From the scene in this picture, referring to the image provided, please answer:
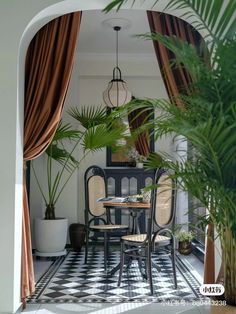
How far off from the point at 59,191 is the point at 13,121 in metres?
2.88

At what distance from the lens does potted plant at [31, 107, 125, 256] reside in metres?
4.16

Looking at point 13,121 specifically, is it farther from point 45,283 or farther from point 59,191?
point 59,191

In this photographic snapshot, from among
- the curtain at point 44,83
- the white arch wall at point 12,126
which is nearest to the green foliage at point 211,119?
the white arch wall at point 12,126

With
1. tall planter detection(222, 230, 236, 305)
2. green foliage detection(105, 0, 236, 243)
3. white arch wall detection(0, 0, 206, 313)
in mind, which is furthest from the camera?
white arch wall detection(0, 0, 206, 313)

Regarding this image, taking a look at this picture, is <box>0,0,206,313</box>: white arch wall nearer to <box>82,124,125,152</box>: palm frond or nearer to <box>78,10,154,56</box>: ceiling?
<box>82,124,125,152</box>: palm frond

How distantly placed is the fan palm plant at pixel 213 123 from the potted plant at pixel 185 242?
3433 millimetres

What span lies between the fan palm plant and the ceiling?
2.62 m

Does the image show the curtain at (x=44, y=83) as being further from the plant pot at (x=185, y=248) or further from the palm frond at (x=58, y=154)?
the plant pot at (x=185, y=248)

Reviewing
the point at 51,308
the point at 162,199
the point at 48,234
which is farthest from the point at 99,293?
the point at 48,234

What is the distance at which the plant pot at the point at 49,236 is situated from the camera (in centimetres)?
484

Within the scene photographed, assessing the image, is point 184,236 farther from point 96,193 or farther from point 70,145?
point 70,145

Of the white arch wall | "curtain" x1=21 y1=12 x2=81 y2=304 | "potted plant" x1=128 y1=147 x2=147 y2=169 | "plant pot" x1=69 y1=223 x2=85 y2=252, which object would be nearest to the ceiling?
"curtain" x1=21 y1=12 x2=81 y2=304

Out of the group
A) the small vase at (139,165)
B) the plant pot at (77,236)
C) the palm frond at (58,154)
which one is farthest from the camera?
the small vase at (139,165)

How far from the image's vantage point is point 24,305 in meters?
3.08
